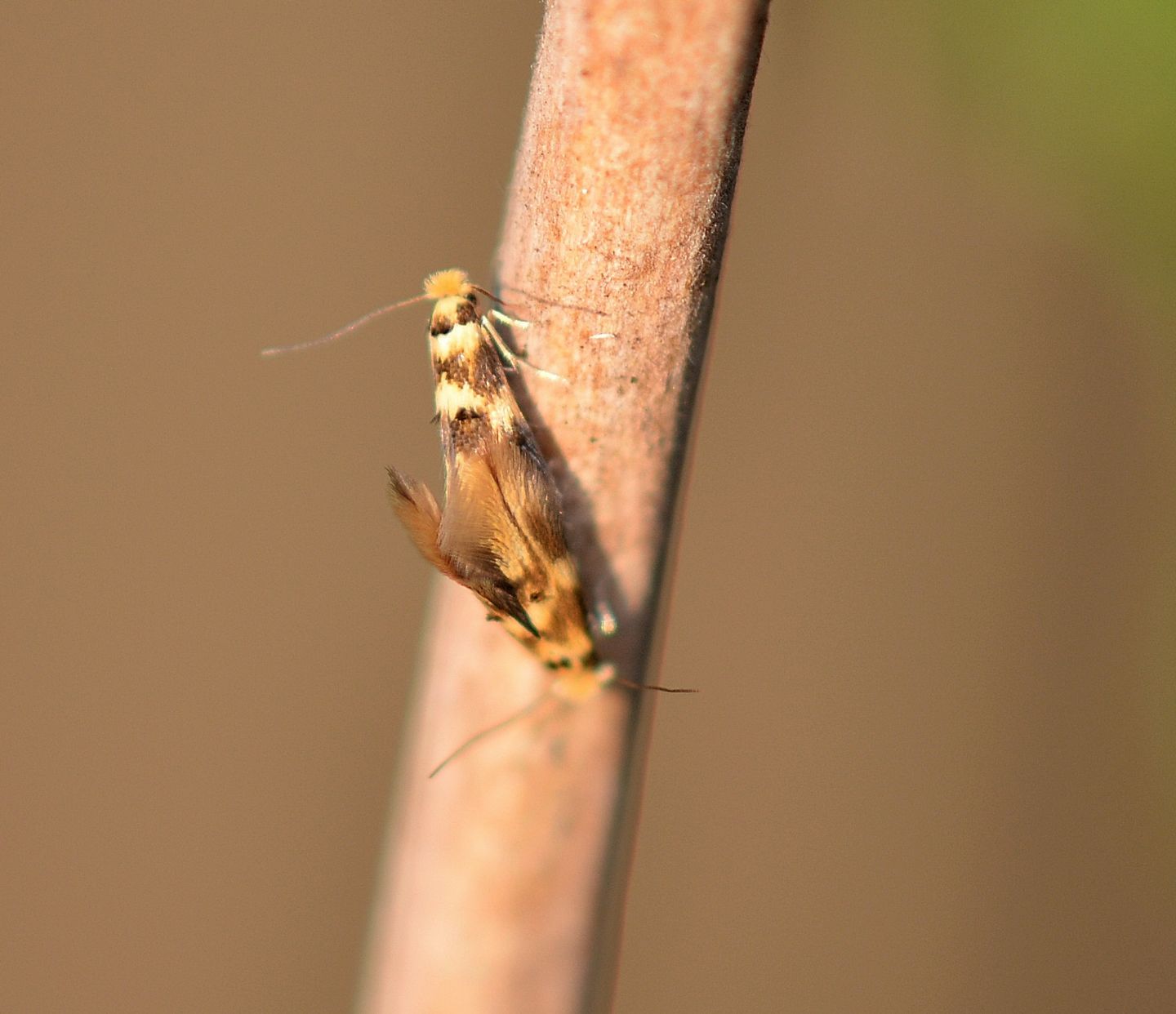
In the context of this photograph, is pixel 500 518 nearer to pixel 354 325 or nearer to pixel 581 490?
pixel 581 490

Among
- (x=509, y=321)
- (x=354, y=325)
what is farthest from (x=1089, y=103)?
(x=354, y=325)

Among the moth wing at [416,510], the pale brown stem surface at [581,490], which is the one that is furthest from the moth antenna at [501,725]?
the moth wing at [416,510]

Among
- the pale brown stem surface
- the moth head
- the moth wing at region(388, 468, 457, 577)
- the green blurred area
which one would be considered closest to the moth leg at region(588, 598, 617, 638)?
the pale brown stem surface

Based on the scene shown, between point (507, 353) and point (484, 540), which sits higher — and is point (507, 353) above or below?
above

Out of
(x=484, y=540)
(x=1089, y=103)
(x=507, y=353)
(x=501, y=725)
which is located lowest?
(x=501, y=725)

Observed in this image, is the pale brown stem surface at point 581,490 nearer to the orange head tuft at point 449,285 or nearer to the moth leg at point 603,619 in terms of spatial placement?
the moth leg at point 603,619

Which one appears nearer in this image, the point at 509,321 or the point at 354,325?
the point at 509,321
